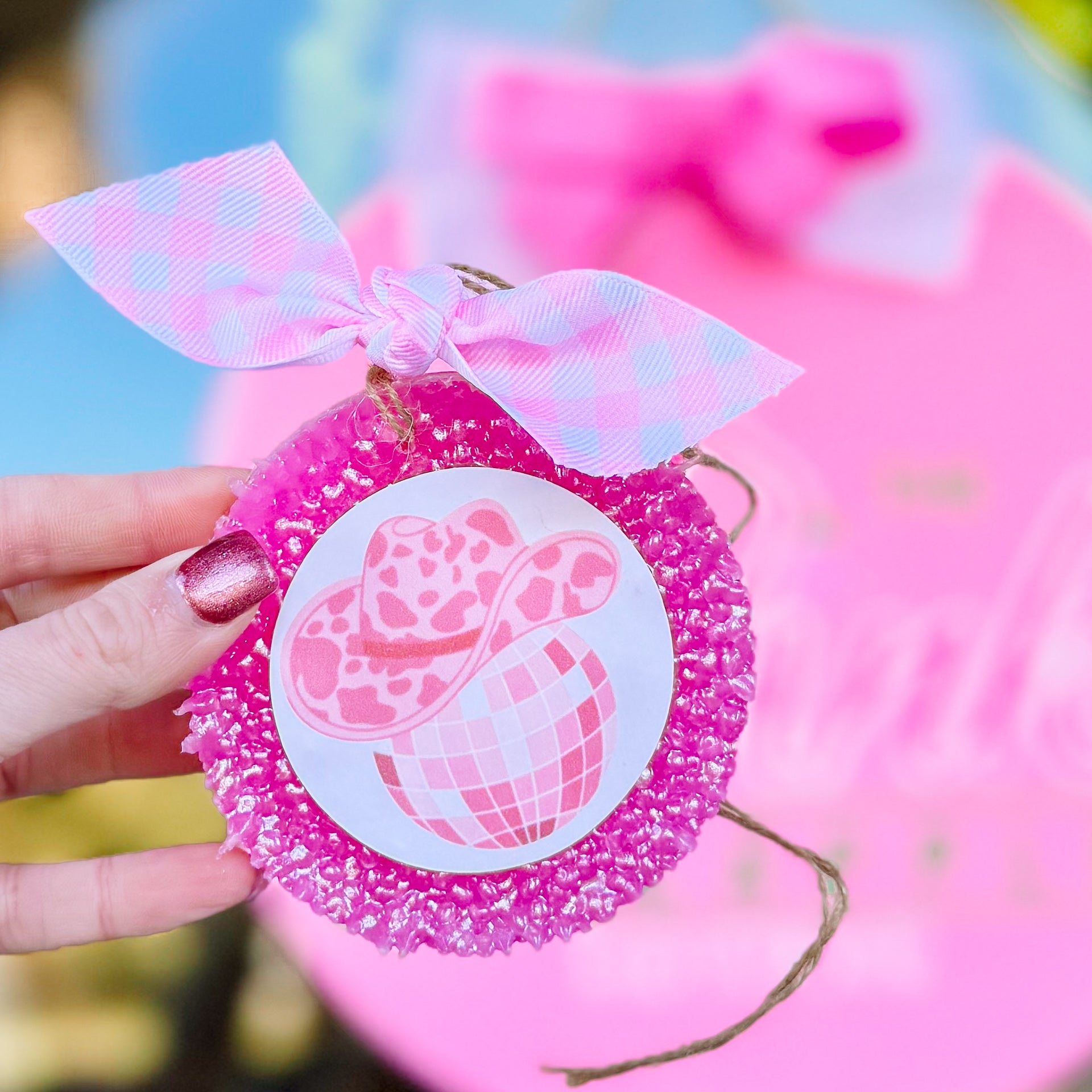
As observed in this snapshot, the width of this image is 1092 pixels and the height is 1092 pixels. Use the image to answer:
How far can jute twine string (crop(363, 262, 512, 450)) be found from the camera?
48 cm

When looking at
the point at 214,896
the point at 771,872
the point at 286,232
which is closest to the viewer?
the point at 286,232

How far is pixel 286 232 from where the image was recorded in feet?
1.53

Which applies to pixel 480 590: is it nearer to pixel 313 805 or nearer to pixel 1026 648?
pixel 313 805

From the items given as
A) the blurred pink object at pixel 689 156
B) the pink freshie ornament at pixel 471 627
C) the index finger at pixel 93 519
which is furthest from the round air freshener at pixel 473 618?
the blurred pink object at pixel 689 156

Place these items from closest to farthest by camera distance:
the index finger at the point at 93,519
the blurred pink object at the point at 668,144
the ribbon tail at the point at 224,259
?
1. the ribbon tail at the point at 224,259
2. the index finger at the point at 93,519
3. the blurred pink object at the point at 668,144

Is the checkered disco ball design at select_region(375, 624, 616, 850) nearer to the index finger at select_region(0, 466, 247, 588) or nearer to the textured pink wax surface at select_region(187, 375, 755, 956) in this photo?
the textured pink wax surface at select_region(187, 375, 755, 956)

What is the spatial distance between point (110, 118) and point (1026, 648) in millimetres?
1237

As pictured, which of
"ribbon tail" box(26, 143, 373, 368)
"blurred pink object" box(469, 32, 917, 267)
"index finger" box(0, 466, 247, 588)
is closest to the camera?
"ribbon tail" box(26, 143, 373, 368)

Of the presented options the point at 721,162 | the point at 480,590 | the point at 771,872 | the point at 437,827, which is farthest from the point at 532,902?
the point at 721,162

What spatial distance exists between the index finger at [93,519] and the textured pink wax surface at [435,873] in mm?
198

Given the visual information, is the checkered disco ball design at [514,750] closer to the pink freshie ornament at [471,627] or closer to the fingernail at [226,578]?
the pink freshie ornament at [471,627]

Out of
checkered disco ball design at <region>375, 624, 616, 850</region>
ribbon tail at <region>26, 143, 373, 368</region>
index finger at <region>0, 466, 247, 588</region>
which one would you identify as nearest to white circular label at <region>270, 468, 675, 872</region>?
checkered disco ball design at <region>375, 624, 616, 850</region>

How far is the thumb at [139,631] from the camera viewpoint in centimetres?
48

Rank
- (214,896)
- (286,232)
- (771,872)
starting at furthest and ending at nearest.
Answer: (771,872)
(214,896)
(286,232)
